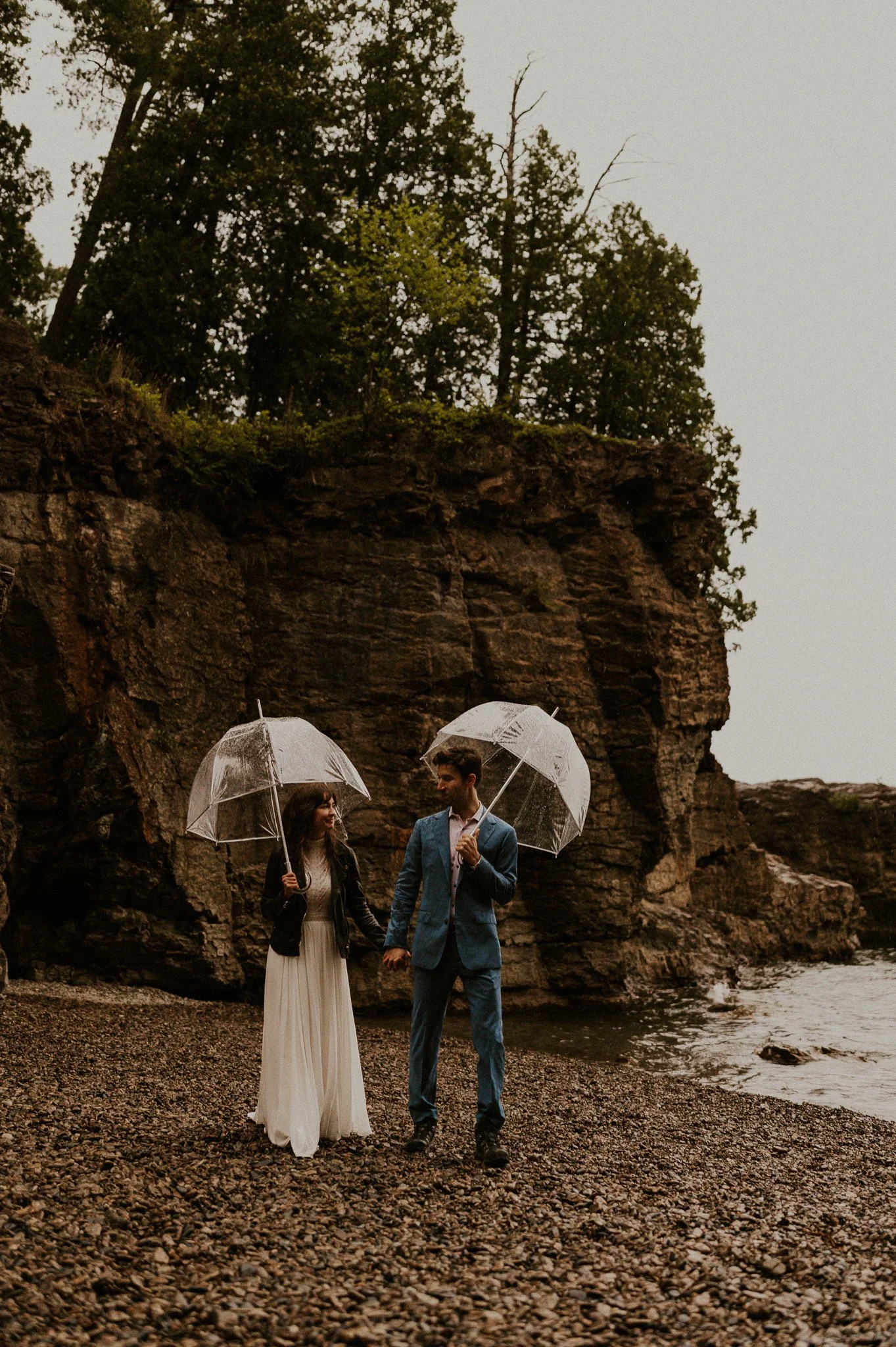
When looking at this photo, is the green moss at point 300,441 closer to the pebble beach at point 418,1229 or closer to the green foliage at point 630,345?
the green foliage at point 630,345

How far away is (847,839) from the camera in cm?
4006

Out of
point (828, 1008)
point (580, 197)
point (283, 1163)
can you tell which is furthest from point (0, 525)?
point (580, 197)

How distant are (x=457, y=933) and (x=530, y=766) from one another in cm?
154

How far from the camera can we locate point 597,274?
30891 millimetres

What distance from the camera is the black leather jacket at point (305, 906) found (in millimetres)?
8328

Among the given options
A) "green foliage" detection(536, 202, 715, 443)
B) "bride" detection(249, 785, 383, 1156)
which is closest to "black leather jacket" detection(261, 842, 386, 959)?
"bride" detection(249, 785, 383, 1156)

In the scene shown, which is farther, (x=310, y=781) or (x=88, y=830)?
(x=88, y=830)

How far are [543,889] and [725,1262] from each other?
1480cm

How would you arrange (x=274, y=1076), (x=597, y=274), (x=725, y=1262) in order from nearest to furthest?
(x=725, y=1262), (x=274, y=1076), (x=597, y=274)

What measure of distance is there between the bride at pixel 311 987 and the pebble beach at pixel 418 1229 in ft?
0.92

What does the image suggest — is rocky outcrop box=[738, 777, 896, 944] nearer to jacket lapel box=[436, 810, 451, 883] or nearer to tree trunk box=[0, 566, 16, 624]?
tree trunk box=[0, 566, 16, 624]

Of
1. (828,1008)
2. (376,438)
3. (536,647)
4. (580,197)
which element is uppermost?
(580,197)

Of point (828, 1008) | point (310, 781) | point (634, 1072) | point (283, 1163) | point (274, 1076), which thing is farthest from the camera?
point (828, 1008)

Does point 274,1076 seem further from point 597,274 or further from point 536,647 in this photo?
point 597,274
